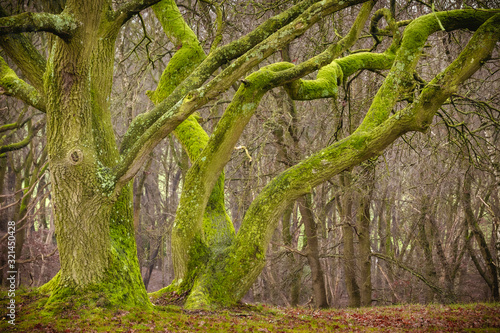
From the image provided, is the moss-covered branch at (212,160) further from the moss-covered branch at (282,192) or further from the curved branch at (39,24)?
the curved branch at (39,24)

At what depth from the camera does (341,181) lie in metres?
9.95

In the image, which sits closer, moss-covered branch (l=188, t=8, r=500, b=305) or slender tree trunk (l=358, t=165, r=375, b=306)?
moss-covered branch (l=188, t=8, r=500, b=305)

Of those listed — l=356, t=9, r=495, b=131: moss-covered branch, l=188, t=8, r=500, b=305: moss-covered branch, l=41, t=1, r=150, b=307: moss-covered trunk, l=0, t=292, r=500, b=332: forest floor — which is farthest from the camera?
l=356, t=9, r=495, b=131: moss-covered branch

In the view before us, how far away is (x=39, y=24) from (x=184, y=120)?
1873 millimetres

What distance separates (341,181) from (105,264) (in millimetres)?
7057

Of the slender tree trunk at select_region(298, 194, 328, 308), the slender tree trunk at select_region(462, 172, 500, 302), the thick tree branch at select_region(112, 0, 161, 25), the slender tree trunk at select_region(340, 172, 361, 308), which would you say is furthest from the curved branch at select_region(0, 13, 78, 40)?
the slender tree trunk at select_region(462, 172, 500, 302)

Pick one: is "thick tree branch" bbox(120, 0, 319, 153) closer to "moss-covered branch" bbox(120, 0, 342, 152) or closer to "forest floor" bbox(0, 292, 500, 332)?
"moss-covered branch" bbox(120, 0, 342, 152)

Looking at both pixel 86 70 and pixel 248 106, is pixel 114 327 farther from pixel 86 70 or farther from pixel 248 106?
pixel 248 106

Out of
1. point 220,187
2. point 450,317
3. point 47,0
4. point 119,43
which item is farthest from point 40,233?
point 450,317

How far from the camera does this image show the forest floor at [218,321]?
11.5 ft

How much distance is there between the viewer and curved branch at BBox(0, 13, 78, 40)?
301cm

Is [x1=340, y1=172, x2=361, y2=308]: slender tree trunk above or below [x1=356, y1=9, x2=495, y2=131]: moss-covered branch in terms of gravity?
below

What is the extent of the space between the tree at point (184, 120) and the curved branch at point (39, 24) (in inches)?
0.4

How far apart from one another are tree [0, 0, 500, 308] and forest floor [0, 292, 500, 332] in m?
0.24
